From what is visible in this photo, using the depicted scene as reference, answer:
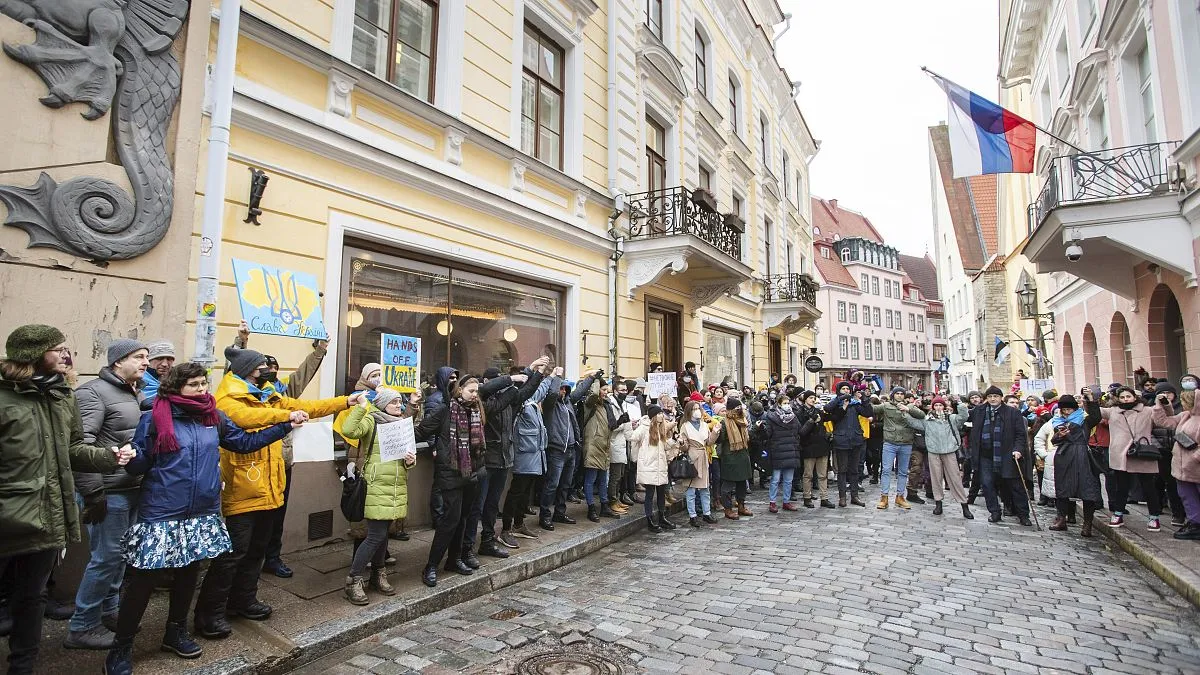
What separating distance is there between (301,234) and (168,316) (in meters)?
1.45

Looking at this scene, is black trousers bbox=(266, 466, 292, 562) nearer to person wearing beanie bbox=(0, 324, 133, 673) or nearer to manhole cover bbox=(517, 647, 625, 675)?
person wearing beanie bbox=(0, 324, 133, 673)

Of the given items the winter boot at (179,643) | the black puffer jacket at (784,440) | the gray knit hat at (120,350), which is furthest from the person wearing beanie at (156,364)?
the black puffer jacket at (784,440)

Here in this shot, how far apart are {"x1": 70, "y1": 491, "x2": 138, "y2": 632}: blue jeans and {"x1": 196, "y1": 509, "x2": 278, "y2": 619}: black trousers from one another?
0.51 m

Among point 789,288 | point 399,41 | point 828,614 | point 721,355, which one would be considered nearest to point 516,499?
point 828,614

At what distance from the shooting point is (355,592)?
14.4 feet

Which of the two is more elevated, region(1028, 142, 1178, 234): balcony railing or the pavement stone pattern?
region(1028, 142, 1178, 234): balcony railing

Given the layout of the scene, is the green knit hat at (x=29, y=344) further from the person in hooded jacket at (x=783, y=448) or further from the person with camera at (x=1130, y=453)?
the person with camera at (x=1130, y=453)

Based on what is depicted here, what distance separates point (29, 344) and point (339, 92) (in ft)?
13.8

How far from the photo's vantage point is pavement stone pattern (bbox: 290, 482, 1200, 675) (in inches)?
149

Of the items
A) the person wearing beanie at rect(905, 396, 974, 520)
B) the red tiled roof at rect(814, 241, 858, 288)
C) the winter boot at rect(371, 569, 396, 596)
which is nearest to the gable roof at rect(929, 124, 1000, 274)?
the red tiled roof at rect(814, 241, 858, 288)

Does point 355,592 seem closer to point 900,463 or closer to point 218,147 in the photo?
point 218,147

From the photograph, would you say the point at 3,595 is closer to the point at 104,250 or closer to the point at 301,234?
the point at 104,250

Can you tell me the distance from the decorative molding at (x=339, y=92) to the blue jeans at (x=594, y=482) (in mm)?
5205

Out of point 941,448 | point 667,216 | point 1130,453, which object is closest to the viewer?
point 1130,453
